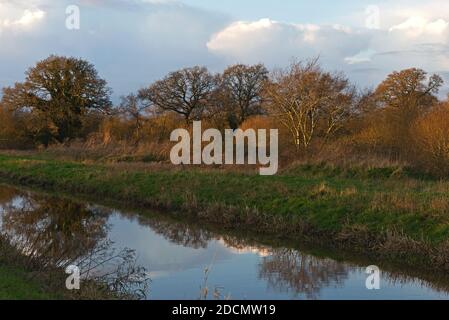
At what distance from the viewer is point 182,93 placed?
4162 centimetres

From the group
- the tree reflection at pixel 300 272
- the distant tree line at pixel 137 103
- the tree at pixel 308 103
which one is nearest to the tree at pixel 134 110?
the distant tree line at pixel 137 103

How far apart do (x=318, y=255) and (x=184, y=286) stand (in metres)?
3.68

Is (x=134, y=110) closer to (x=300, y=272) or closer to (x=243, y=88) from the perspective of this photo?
(x=243, y=88)

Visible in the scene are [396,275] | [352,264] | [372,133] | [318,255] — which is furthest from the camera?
[372,133]

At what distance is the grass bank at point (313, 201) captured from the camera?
11898 millimetres

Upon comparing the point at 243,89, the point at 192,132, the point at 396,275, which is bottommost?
the point at 396,275

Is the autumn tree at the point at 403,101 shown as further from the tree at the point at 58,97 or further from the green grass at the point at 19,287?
the tree at the point at 58,97

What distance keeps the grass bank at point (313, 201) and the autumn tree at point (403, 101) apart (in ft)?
14.6

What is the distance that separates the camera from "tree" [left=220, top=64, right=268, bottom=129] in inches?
1644

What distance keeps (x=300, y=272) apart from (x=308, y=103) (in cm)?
1682

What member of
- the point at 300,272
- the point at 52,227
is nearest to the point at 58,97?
the point at 52,227
